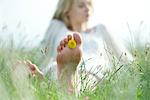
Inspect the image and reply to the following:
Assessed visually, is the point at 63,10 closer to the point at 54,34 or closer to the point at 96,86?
the point at 54,34

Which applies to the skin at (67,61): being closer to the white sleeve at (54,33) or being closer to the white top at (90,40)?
the white top at (90,40)

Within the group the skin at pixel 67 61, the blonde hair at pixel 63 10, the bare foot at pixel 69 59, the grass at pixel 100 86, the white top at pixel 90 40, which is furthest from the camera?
the blonde hair at pixel 63 10

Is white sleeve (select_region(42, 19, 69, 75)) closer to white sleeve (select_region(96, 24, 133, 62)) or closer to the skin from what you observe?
white sleeve (select_region(96, 24, 133, 62))

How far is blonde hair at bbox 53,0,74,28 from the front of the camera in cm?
391

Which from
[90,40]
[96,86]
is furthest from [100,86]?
[90,40]

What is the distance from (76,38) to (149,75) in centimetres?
46

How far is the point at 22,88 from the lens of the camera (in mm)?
1537

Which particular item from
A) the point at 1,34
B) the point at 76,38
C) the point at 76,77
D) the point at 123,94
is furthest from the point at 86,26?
the point at 123,94

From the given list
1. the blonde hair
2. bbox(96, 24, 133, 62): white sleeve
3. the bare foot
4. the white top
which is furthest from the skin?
the blonde hair

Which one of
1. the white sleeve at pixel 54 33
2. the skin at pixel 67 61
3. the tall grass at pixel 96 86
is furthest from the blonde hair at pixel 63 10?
the tall grass at pixel 96 86

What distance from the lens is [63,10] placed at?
3.93 meters

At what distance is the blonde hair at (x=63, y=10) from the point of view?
3908 mm

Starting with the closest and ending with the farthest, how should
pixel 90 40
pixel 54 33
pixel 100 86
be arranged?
pixel 100 86 → pixel 90 40 → pixel 54 33

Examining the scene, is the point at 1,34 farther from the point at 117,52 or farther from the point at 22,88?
the point at 22,88
